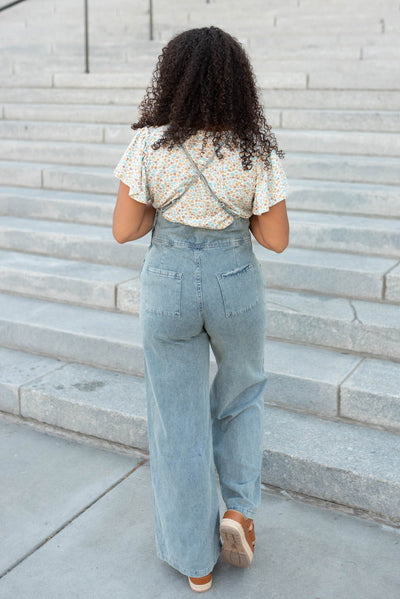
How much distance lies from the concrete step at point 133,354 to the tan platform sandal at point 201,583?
115cm

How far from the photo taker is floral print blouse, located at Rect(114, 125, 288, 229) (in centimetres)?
212

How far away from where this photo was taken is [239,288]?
2236 mm

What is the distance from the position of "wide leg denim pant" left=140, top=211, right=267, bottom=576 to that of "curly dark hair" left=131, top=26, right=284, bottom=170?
28cm

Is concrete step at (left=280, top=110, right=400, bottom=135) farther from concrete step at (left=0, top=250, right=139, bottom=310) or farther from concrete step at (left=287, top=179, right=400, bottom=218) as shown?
concrete step at (left=0, top=250, right=139, bottom=310)

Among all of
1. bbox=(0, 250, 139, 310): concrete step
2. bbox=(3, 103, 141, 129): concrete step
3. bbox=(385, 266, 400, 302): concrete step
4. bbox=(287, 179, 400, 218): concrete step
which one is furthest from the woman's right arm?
bbox=(3, 103, 141, 129): concrete step

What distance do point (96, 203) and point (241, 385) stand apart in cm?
312

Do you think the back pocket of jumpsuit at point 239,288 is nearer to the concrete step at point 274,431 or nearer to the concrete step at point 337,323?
the concrete step at point 274,431

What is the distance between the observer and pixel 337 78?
6.20 metres

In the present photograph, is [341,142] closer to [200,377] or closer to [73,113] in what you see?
[73,113]

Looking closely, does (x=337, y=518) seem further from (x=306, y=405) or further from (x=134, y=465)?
(x=134, y=465)

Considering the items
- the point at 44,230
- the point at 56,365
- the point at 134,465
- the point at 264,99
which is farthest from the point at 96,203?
the point at 134,465

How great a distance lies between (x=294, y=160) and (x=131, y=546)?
3.38 metres

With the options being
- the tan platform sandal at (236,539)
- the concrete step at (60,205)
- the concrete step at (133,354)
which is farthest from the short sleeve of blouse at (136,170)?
the concrete step at (60,205)

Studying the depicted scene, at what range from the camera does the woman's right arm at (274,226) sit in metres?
2.22
